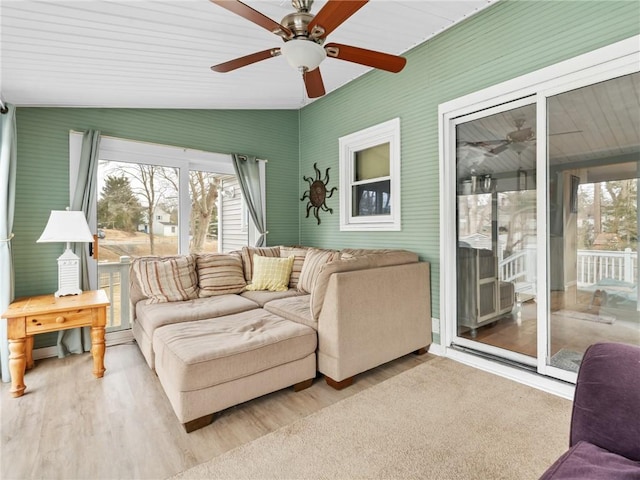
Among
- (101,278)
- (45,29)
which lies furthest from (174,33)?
(101,278)

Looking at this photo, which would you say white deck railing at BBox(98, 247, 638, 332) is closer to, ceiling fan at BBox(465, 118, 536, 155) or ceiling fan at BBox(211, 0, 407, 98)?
ceiling fan at BBox(465, 118, 536, 155)

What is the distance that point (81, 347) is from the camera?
3.08m

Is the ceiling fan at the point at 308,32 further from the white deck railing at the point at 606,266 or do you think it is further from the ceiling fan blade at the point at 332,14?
the white deck railing at the point at 606,266

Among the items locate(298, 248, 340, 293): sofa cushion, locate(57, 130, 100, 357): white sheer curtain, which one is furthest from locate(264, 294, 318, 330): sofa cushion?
locate(57, 130, 100, 357): white sheer curtain

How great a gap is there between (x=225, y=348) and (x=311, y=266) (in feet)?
5.24

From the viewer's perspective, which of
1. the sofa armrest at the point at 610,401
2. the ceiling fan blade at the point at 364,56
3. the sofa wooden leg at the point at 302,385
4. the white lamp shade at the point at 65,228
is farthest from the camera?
the white lamp shade at the point at 65,228

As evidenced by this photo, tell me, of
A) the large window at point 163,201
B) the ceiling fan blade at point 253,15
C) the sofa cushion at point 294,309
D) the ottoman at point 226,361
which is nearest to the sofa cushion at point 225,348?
the ottoman at point 226,361

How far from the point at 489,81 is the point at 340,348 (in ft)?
7.95

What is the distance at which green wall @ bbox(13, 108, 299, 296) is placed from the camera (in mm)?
2949

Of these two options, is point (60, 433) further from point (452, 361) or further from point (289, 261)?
point (452, 361)

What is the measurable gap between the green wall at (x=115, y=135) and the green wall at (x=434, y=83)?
505 millimetres

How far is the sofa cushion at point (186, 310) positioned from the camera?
8.34 ft

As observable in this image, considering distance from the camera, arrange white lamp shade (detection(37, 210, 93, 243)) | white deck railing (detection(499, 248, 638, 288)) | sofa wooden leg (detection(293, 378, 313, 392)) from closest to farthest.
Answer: white deck railing (detection(499, 248, 638, 288))
sofa wooden leg (detection(293, 378, 313, 392))
white lamp shade (detection(37, 210, 93, 243))

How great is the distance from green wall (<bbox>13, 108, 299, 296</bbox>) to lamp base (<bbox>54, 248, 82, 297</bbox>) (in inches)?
15.6
